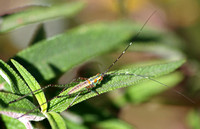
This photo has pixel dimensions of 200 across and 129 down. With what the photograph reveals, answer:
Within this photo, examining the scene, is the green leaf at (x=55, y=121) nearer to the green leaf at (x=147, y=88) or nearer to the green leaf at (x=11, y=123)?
the green leaf at (x=11, y=123)

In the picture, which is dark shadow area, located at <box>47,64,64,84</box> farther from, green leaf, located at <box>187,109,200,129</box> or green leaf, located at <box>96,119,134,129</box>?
green leaf, located at <box>187,109,200,129</box>

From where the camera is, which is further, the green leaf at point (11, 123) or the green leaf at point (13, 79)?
the green leaf at point (11, 123)

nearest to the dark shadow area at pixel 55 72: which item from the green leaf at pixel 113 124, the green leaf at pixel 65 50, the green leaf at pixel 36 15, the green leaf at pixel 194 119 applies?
the green leaf at pixel 65 50

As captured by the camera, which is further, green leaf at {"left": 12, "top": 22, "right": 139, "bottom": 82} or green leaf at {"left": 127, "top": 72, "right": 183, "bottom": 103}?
green leaf at {"left": 127, "top": 72, "right": 183, "bottom": 103}

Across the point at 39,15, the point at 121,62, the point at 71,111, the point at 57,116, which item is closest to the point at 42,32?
the point at 39,15

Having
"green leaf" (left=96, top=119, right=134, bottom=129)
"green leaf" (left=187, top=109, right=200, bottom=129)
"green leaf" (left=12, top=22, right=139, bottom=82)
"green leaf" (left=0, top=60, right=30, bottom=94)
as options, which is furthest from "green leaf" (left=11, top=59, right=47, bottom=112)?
"green leaf" (left=187, top=109, right=200, bottom=129)

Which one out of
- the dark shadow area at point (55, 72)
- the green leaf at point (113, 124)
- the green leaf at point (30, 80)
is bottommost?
the green leaf at point (113, 124)

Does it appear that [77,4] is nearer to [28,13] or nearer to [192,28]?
[28,13]
